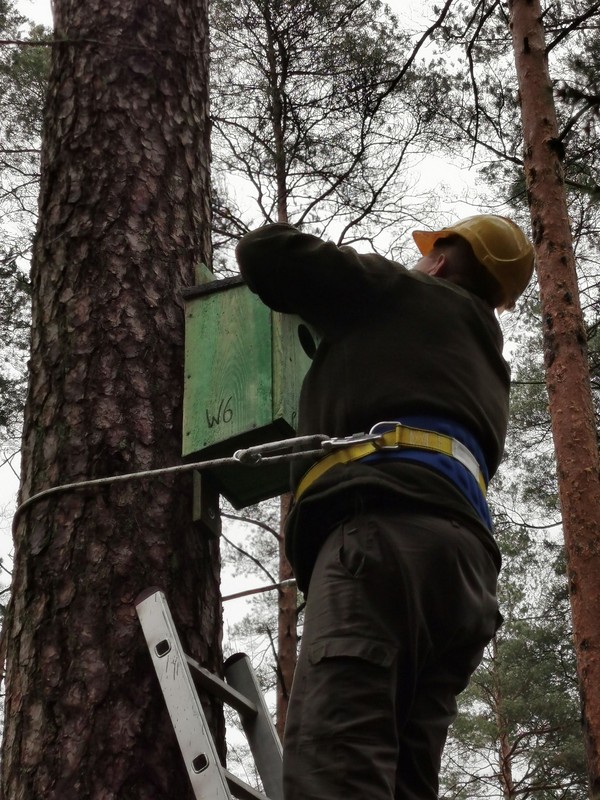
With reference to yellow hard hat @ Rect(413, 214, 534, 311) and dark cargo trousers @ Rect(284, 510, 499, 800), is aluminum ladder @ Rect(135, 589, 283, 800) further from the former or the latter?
yellow hard hat @ Rect(413, 214, 534, 311)

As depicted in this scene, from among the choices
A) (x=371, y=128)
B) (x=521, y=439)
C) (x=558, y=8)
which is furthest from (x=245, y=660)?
(x=521, y=439)

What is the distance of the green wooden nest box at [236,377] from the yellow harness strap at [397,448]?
367 mm

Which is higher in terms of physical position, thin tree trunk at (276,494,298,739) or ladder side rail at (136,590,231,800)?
thin tree trunk at (276,494,298,739)

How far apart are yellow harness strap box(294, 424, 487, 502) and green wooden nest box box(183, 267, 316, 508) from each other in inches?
14.5

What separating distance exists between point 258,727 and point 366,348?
37.5 inches

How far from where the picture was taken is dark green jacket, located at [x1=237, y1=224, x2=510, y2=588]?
1.91 m

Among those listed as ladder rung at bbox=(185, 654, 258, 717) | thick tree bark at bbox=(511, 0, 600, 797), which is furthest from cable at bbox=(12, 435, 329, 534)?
thick tree bark at bbox=(511, 0, 600, 797)

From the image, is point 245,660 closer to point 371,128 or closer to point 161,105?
point 161,105

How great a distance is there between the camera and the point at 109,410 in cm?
216

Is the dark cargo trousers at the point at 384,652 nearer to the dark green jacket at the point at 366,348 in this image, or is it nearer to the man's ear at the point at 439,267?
the dark green jacket at the point at 366,348

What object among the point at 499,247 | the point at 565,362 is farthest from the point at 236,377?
the point at 565,362

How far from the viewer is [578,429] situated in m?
5.62

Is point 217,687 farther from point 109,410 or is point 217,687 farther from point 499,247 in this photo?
point 499,247

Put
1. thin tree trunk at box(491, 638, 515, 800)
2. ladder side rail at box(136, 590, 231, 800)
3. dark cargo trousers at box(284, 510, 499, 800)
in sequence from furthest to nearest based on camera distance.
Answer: thin tree trunk at box(491, 638, 515, 800) < ladder side rail at box(136, 590, 231, 800) < dark cargo trousers at box(284, 510, 499, 800)
